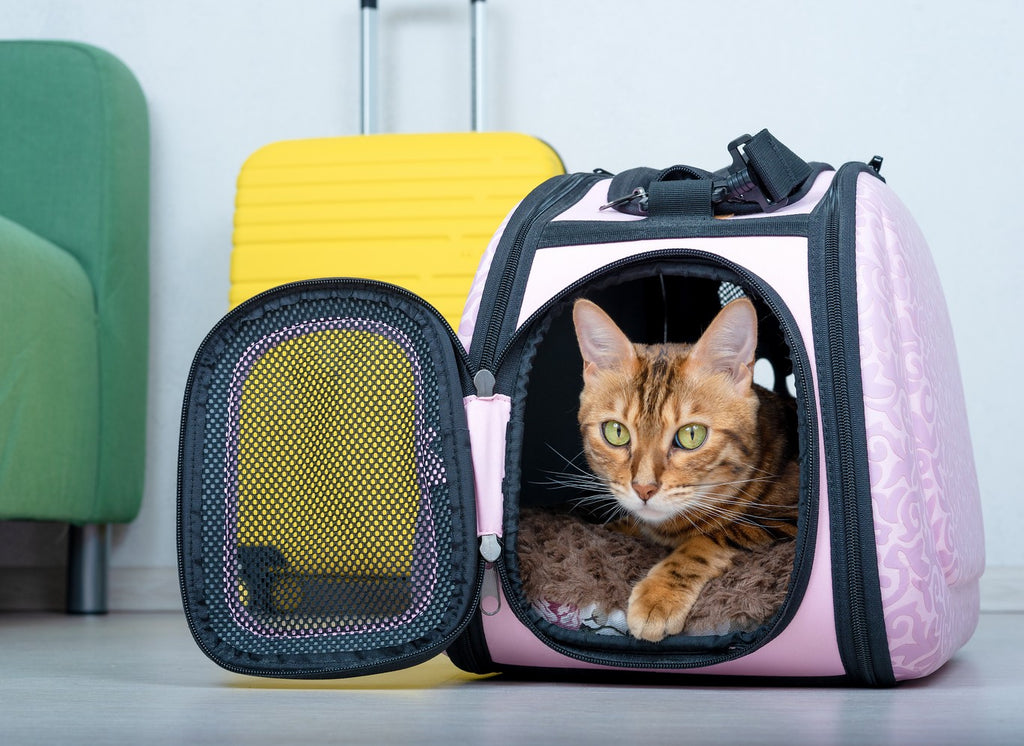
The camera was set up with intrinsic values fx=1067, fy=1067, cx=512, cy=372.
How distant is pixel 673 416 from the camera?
1207 mm

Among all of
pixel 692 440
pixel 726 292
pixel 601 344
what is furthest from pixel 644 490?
pixel 726 292

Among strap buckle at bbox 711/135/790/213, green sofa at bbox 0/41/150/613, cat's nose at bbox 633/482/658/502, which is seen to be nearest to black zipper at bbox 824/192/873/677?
strap buckle at bbox 711/135/790/213

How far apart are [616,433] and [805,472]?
28cm

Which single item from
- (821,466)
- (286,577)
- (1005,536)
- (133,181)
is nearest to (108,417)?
(133,181)

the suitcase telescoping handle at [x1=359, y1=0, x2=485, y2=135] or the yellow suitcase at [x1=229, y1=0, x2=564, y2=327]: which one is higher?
the suitcase telescoping handle at [x1=359, y1=0, x2=485, y2=135]

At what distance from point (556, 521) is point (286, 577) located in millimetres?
358

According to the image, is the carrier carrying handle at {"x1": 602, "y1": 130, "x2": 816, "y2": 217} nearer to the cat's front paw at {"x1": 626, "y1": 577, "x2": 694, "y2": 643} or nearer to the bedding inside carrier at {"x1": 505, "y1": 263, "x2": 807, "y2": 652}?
the bedding inside carrier at {"x1": 505, "y1": 263, "x2": 807, "y2": 652}

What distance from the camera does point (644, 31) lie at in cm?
213

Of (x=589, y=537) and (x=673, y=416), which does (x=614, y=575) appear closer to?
(x=589, y=537)

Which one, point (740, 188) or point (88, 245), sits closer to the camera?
point (740, 188)

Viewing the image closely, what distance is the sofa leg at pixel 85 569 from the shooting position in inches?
80.0

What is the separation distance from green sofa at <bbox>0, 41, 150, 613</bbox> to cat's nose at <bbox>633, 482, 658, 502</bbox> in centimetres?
111

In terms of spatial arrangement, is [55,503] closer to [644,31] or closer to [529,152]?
[529,152]

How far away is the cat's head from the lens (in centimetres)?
119
